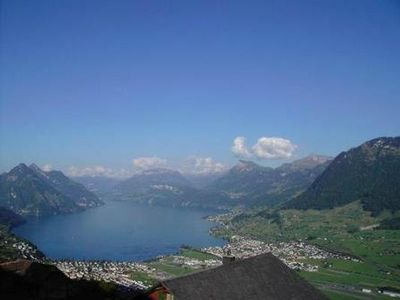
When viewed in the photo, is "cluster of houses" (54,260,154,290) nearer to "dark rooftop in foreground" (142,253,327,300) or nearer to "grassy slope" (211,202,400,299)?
"grassy slope" (211,202,400,299)

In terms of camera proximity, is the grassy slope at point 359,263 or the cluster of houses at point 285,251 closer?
the grassy slope at point 359,263

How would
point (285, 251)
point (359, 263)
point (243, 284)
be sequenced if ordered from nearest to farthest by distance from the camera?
point (243, 284) → point (359, 263) → point (285, 251)

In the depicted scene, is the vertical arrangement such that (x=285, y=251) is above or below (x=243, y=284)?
below

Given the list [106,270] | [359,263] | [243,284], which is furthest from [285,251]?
[243,284]

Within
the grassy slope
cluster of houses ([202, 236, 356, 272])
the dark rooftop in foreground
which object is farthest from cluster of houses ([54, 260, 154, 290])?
the dark rooftop in foreground

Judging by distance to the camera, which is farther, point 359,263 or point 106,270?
point 359,263

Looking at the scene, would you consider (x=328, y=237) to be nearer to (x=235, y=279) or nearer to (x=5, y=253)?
(x=5, y=253)

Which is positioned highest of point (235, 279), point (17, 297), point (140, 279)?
point (235, 279)

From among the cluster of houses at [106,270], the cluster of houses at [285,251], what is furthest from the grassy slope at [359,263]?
the cluster of houses at [106,270]

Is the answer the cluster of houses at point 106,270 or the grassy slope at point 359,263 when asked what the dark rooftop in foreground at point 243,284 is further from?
the grassy slope at point 359,263

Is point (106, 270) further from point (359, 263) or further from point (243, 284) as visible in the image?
point (243, 284)

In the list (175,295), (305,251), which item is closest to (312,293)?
(175,295)
